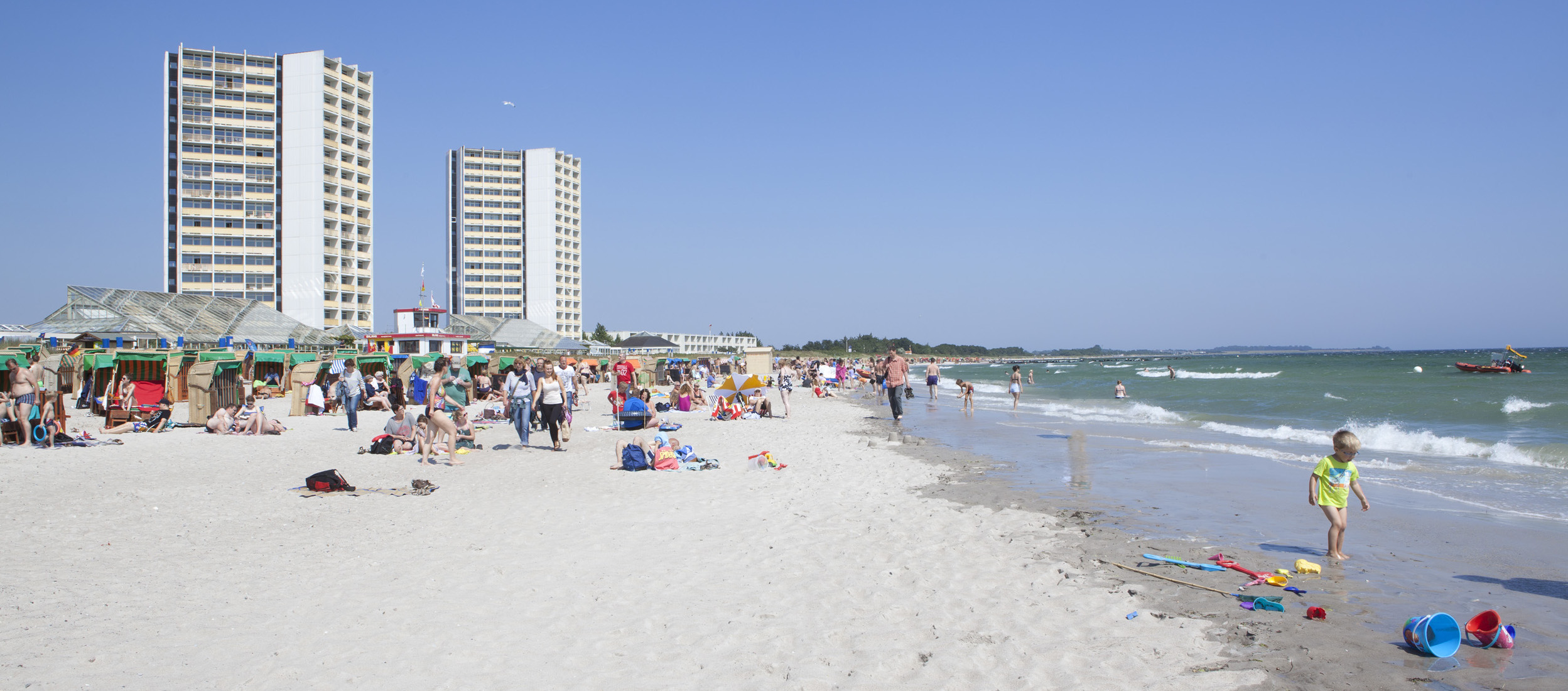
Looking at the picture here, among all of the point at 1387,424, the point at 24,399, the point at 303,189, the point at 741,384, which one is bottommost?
the point at 1387,424

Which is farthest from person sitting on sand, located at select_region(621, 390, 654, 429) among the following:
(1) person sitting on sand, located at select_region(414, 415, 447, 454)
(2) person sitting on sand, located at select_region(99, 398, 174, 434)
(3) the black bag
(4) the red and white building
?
(4) the red and white building

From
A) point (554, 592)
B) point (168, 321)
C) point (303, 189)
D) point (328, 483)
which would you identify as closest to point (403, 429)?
point (328, 483)

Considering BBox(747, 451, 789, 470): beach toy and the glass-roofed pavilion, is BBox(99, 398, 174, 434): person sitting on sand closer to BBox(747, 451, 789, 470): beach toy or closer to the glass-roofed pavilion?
BBox(747, 451, 789, 470): beach toy

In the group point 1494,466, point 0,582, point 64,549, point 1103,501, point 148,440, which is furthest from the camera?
point 148,440

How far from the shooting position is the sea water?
5203 mm

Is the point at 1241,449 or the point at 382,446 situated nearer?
the point at 382,446

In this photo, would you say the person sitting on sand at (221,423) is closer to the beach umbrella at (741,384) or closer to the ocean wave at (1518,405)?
the beach umbrella at (741,384)

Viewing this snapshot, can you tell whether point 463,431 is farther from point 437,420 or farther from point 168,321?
point 168,321

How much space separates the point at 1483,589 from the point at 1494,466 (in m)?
8.13

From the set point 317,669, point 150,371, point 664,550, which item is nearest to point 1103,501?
point 664,550

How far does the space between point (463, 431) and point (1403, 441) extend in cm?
1553

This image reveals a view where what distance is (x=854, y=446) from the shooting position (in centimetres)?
1314

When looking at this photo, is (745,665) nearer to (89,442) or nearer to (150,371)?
(89,442)

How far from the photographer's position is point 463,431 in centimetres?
1194
